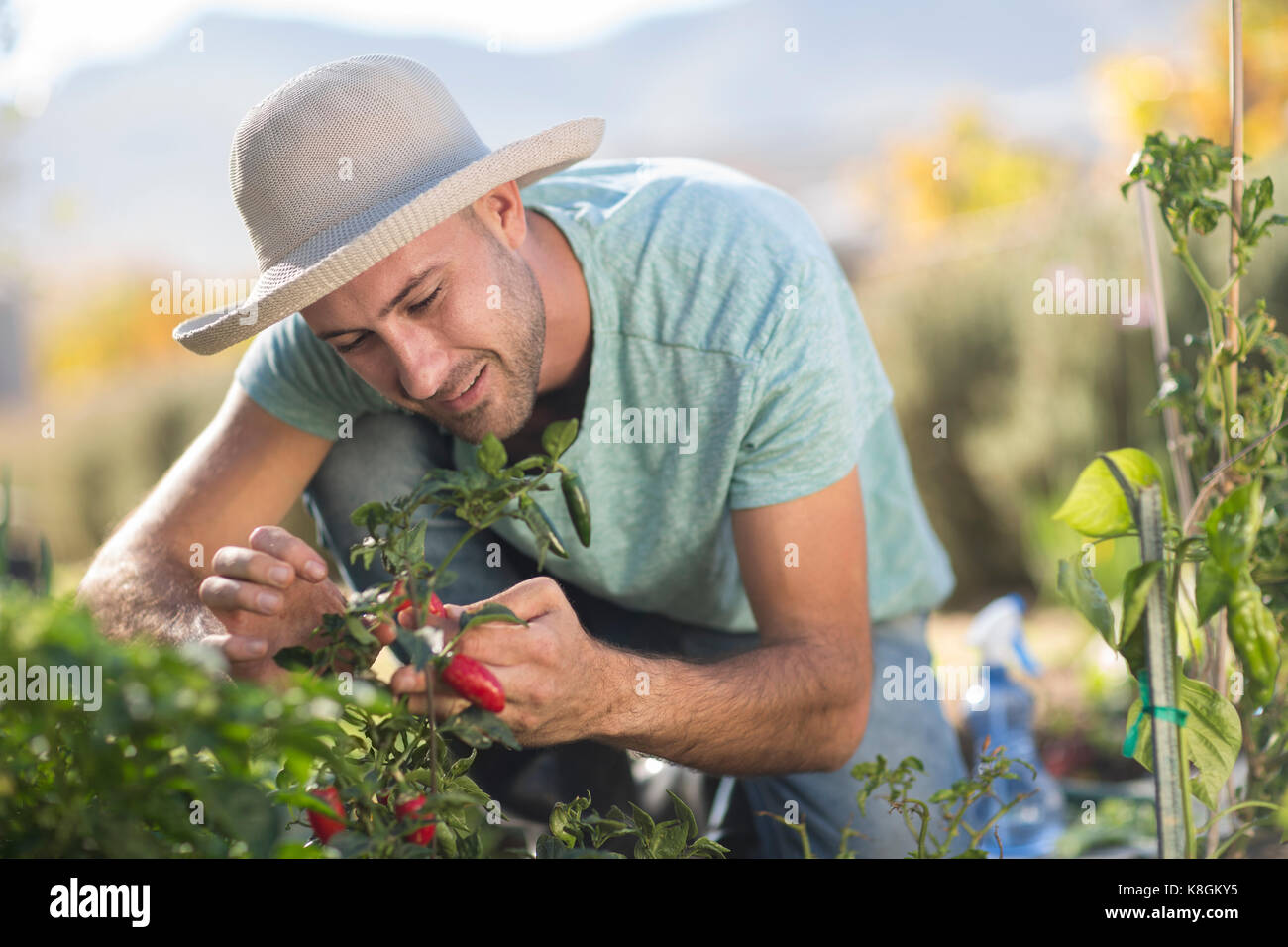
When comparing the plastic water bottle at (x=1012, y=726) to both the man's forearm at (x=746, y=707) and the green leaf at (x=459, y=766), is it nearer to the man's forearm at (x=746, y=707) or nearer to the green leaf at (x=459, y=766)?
the man's forearm at (x=746, y=707)

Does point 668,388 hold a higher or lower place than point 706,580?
higher

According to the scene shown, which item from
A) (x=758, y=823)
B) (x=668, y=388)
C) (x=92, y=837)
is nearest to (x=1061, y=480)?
(x=758, y=823)

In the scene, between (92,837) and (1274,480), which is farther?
(1274,480)

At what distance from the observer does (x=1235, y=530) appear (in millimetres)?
811

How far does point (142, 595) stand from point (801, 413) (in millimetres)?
1063

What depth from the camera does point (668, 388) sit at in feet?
5.82

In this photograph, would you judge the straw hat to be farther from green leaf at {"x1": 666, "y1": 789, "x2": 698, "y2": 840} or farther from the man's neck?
green leaf at {"x1": 666, "y1": 789, "x2": 698, "y2": 840}

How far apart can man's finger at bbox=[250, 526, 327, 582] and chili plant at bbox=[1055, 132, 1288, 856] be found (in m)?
0.69

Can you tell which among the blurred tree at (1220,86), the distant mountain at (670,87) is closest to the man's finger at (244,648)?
the blurred tree at (1220,86)

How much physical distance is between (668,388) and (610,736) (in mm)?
732

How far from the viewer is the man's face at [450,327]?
138 centimetres

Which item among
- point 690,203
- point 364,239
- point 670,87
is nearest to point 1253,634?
point 364,239

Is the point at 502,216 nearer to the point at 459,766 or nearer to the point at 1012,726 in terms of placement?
the point at 459,766
